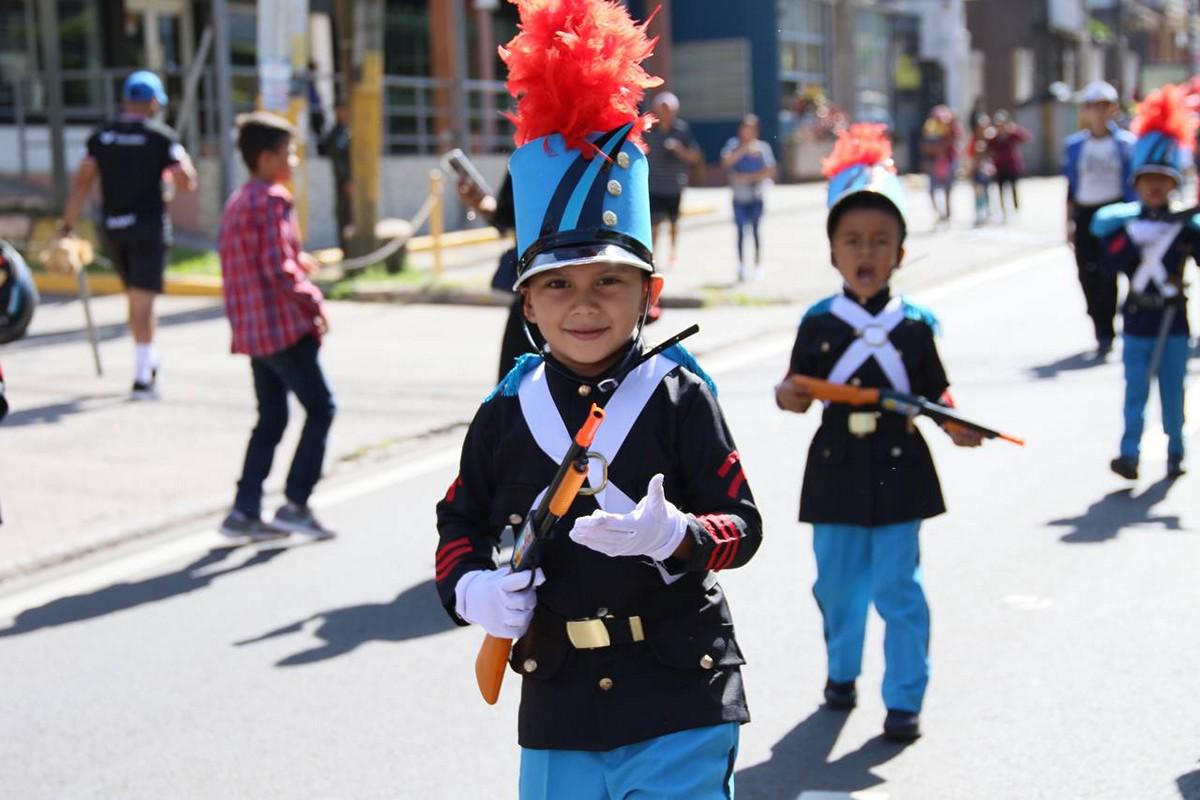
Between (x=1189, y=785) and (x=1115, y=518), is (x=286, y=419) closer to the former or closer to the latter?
(x=1115, y=518)

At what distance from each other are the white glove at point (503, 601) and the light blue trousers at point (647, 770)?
0.94ft

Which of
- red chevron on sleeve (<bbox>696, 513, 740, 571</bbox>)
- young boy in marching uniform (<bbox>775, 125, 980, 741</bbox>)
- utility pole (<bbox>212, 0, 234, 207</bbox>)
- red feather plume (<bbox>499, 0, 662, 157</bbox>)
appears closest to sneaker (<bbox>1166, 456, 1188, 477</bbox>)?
young boy in marching uniform (<bbox>775, 125, 980, 741</bbox>)

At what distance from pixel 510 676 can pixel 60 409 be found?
5987mm

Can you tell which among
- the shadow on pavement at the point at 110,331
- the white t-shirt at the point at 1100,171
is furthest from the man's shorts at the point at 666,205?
the white t-shirt at the point at 1100,171

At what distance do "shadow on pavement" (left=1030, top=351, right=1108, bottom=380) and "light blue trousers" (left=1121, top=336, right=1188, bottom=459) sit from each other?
3.24 meters

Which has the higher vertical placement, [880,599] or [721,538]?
[721,538]

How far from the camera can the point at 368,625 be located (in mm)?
6098

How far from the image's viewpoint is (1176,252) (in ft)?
25.5

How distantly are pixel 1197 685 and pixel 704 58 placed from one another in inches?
1335

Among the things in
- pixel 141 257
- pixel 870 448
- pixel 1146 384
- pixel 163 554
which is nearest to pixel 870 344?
pixel 870 448

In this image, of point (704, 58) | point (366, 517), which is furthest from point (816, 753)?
point (704, 58)

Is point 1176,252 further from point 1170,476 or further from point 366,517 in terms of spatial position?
point 366,517

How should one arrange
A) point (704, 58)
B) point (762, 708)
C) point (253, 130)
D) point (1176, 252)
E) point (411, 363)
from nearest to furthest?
1. point (762, 708)
2. point (253, 130)
3. point (1176, 252)
4. point (411, 363)
5. point (704, 58)

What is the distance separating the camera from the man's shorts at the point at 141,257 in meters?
11.2
